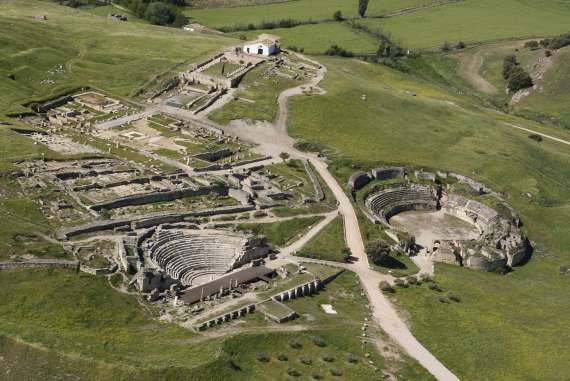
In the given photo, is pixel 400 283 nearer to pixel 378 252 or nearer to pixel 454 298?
pixel 378 252

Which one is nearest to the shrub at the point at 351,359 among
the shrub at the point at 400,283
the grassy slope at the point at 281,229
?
the shrub at the point at 400,283

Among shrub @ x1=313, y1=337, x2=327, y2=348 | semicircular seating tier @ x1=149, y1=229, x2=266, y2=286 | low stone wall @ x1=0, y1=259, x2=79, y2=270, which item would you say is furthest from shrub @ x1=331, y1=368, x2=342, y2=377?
low stone wall @ x1=0, y1=259, x2=79, y2=270

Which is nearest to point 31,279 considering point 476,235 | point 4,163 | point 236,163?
point 4,163

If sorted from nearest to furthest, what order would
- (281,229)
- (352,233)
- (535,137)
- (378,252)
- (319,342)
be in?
(319,342) < (378,252) < (281,229) < (352,233) < (535,137)

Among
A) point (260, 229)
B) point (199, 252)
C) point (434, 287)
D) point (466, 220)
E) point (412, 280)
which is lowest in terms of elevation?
point (466, 220)

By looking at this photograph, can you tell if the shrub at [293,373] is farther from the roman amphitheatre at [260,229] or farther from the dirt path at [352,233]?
the dirt path at [352,233]

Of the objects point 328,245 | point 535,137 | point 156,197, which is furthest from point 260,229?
point 535,137

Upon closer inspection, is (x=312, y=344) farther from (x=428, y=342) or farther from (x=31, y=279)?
(x=31, y=279)
